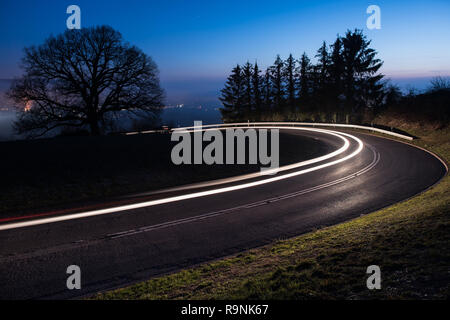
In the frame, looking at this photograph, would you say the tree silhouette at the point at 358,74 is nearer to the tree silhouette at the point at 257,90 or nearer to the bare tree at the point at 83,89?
the tree silhouette at the point at 257,90

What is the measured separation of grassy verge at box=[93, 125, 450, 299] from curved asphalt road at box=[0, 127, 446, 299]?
82 centimetres

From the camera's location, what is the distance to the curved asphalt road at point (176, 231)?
590 cm

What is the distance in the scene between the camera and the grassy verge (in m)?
4.04

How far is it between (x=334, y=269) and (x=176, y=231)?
4.89 metres

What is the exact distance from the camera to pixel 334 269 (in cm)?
483

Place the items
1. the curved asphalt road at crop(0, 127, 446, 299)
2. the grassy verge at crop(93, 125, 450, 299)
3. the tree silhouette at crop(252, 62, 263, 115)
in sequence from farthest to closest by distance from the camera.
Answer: the tree silhouette at crop(252, 62, 263, 115), the curved asphalt road at crop(0, 127, 446, 299), the grassy verge at crop(93, 125, 450, 299)

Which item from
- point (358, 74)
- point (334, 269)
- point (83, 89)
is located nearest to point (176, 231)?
point (334, 269)

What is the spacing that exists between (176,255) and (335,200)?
7280mm

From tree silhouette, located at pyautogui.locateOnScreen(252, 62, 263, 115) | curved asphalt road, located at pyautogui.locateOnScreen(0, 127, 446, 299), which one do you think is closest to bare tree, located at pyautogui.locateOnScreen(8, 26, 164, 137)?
curved asphalt road, located at pyautogui.locateOnScreen(0, 127, 446, 299)

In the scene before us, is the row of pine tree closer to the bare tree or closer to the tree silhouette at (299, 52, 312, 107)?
the tree silhouette at (299, 52, 312, 107)
